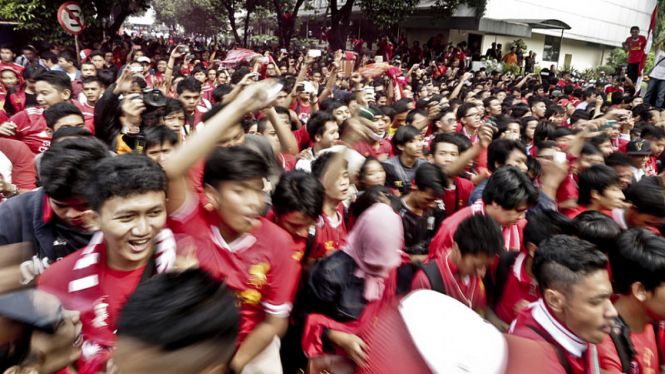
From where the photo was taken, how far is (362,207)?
2828 mm

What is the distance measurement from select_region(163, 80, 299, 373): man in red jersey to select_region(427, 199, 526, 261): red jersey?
1.04m

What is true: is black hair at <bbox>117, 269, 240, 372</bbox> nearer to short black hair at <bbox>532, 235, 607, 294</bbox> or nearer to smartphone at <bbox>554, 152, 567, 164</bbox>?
short black hair at <bbox>532, 235, 607, 294</bbox>

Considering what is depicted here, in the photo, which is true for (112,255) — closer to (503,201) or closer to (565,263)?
(565,263)

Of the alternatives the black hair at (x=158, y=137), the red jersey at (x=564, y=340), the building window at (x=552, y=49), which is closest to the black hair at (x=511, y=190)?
the red jersey at (x=564, y=340)

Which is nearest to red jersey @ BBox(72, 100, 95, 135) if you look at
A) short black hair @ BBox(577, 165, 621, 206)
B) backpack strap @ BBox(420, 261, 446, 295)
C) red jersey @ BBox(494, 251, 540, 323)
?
backpack strap @ BBox(420, 261, 446, 295)

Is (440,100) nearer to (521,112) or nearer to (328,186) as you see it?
(521,112)

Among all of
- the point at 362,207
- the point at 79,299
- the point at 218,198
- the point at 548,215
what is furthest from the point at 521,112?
the point at 79,299

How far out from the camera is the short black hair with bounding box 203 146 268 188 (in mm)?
1878

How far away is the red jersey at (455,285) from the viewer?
2.17 m

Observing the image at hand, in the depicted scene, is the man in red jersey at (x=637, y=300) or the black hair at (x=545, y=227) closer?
the man in red jersey at (x=637, y=300)

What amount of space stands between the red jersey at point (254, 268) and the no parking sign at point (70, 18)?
887 cm

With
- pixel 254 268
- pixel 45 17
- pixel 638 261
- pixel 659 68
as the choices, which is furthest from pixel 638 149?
pixel 45 17

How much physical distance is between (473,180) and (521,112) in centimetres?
375

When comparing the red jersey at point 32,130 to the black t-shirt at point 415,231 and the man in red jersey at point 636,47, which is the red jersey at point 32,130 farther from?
the man in red jersey at point 636,47
